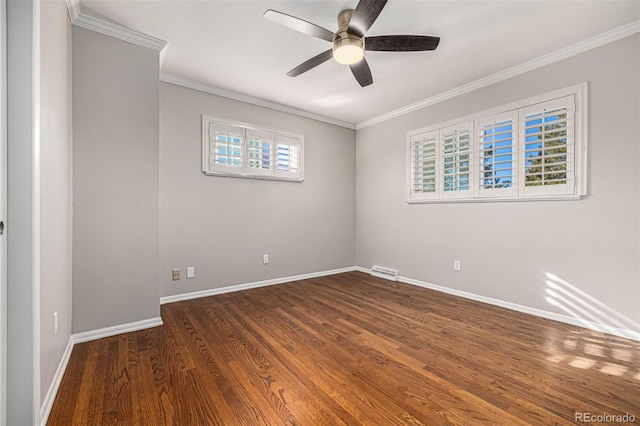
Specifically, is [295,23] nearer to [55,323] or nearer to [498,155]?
[55,323]

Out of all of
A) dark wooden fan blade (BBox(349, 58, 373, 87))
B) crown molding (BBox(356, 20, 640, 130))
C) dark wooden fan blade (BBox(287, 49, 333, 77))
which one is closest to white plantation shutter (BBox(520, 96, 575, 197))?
crown molding (BBox(356, 20, 640, 130))

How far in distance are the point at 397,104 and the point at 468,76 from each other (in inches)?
40.5

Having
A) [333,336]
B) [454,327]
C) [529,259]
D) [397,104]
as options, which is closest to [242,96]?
[397,104]

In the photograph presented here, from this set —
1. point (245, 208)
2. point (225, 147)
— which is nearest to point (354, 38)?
point (225, 147)

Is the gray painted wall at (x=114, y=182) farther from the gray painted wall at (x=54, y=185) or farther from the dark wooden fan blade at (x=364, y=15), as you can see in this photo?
the dark wooden fan blade at (x=364, y=15)

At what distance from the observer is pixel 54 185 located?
171cm

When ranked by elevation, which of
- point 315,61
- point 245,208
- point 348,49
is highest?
point 315,61

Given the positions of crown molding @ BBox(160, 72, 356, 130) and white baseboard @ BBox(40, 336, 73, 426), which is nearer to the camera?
white baseboard @ BBox(40, 336, 73, 426)

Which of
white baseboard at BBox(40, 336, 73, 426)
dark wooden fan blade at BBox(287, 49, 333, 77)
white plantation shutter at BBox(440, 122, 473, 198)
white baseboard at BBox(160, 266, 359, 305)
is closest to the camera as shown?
white baseboard at BBox(40, 336, 73, 426)

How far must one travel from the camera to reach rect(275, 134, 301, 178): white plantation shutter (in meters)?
4.11

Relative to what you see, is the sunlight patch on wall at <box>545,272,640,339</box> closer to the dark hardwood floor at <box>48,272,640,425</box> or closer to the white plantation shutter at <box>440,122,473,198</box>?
the dark hardwood floor at <box>48,272,640,425</box>

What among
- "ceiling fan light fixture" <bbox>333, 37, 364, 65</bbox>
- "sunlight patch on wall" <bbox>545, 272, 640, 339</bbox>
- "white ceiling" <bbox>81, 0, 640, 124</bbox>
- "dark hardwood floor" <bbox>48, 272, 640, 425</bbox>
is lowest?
"dark hardwood floor" <bbox>48, 272, 640, 425</bbox>

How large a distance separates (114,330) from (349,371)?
200cm

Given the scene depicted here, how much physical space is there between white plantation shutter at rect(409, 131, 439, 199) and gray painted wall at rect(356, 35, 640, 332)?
0.58 feet
